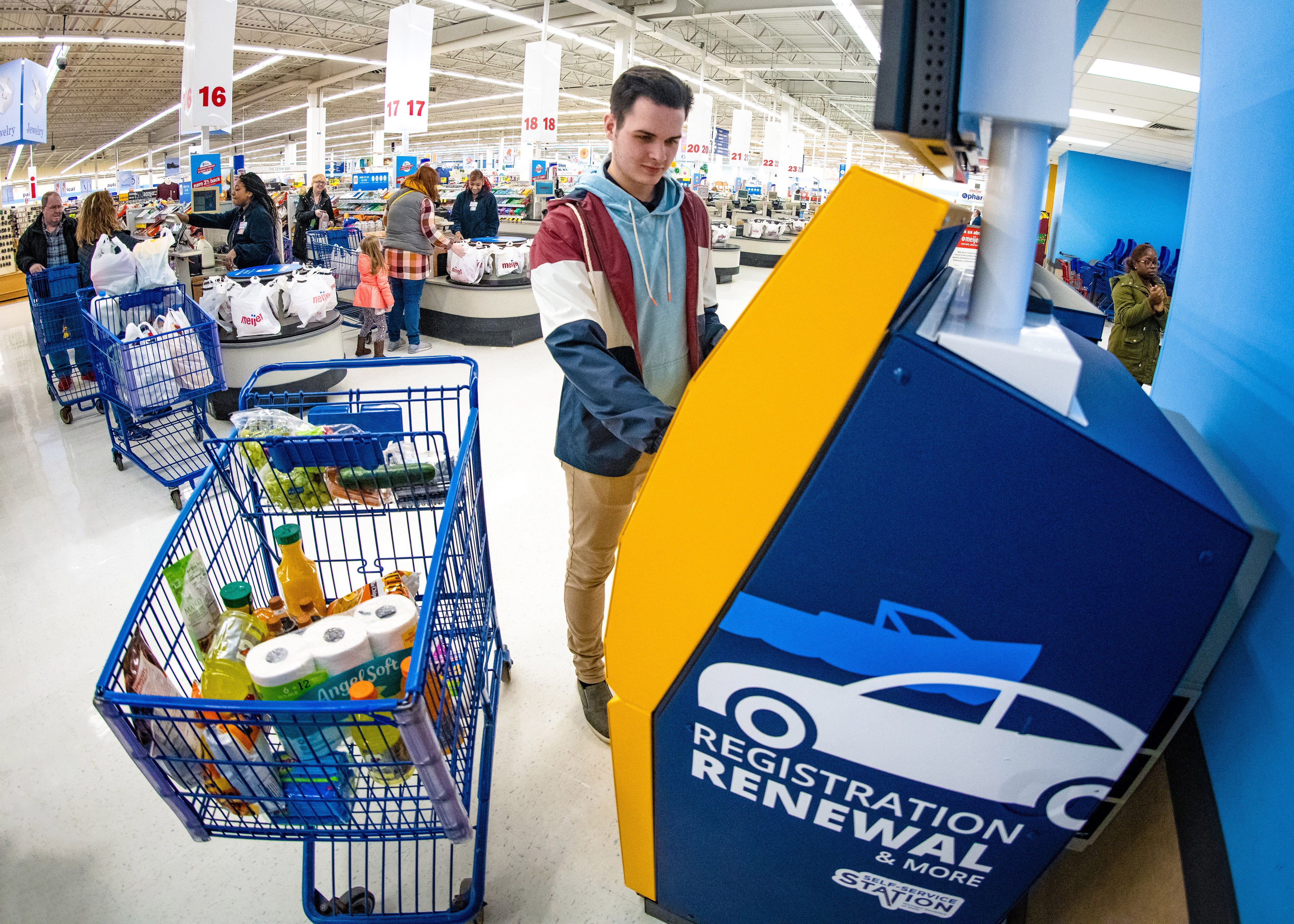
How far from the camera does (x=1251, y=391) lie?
38.1 inches

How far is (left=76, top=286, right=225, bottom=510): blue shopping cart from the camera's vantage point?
134 inches

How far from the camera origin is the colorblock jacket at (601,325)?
135 cm

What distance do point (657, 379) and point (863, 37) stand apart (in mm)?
12388

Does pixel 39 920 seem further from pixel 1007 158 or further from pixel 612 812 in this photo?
pixel 1007 158

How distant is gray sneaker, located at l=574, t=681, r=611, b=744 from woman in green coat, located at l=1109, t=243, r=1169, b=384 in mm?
3798

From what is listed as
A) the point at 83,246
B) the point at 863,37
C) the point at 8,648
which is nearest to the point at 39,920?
the point at 8,648

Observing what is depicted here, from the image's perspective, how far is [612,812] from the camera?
183 centimetres

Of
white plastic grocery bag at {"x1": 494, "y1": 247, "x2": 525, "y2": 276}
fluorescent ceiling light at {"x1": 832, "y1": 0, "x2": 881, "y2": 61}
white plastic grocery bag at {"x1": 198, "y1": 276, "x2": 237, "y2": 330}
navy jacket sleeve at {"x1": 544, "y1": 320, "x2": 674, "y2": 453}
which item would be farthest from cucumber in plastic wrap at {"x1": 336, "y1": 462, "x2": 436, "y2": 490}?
fluorescent ceiling light at {"x1": 832, "y1": 0, "x2": 881, "y2": 61}

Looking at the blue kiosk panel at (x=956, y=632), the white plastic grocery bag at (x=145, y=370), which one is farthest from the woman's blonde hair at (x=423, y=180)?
the blue kiosk panel at (x=956, y=632)

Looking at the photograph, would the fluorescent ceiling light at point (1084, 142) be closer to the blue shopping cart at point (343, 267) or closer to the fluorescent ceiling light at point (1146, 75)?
the fluorescent ceiling light at point (1146, 75)

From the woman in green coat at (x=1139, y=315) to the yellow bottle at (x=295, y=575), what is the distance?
4.46 metres

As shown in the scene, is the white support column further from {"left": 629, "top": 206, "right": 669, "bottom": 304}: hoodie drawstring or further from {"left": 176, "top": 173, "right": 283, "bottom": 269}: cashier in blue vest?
{"left": 629, "top": 206, "right": 669, "bottom": 304}: hoodie drawstring

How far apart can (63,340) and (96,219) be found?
0.88 m

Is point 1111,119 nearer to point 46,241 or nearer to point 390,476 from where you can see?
point 390,476
